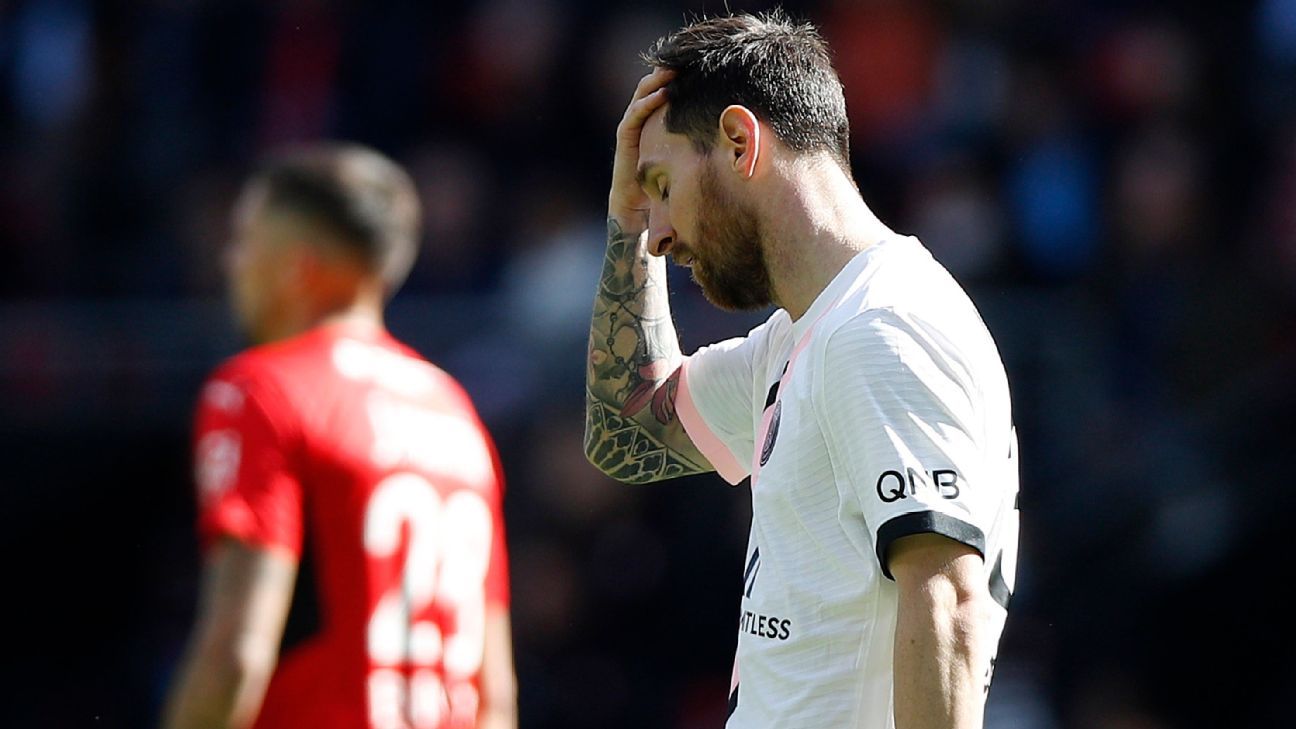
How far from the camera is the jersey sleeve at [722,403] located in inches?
137

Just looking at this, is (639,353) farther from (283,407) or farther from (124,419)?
(124,419)

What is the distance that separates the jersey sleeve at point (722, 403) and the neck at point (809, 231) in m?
0.35

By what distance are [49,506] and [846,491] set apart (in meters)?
7.10

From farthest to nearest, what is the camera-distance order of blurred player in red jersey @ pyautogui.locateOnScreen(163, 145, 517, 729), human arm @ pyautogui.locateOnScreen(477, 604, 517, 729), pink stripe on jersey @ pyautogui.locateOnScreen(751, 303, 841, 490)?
human arm @ pyautogui.locateOnScreen(477, 604, 517, 729) < blurred player in red jersey @ pyautogui.locateOnScreen(163, 145, 517, 729) < pink stripe on jersey @ pyautogui.locateOnScreen(751, 303, 841, 490)

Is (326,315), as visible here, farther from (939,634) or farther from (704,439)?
(939,634)

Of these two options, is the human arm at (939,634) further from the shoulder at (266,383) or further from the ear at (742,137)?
the shoulder at (266,383)

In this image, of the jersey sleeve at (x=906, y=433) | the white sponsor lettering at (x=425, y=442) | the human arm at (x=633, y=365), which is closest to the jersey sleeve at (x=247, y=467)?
the white sponsor lettering at (x=425, y=442)

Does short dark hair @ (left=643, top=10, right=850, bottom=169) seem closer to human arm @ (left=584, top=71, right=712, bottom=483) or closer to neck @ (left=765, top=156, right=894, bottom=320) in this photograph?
neck @ (left=765, top=156, right=894, bottom=320)

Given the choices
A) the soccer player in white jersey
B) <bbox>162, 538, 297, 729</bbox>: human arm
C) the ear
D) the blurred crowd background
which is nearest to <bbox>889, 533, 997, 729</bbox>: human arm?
the soccer player in white jersey

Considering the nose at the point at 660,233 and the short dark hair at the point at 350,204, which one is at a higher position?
the nose at the point at 660,233

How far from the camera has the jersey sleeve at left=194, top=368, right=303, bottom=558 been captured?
13.1 ft

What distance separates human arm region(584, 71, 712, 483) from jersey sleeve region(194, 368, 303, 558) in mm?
735

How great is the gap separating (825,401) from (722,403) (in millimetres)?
780

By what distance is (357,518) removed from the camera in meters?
4.18
